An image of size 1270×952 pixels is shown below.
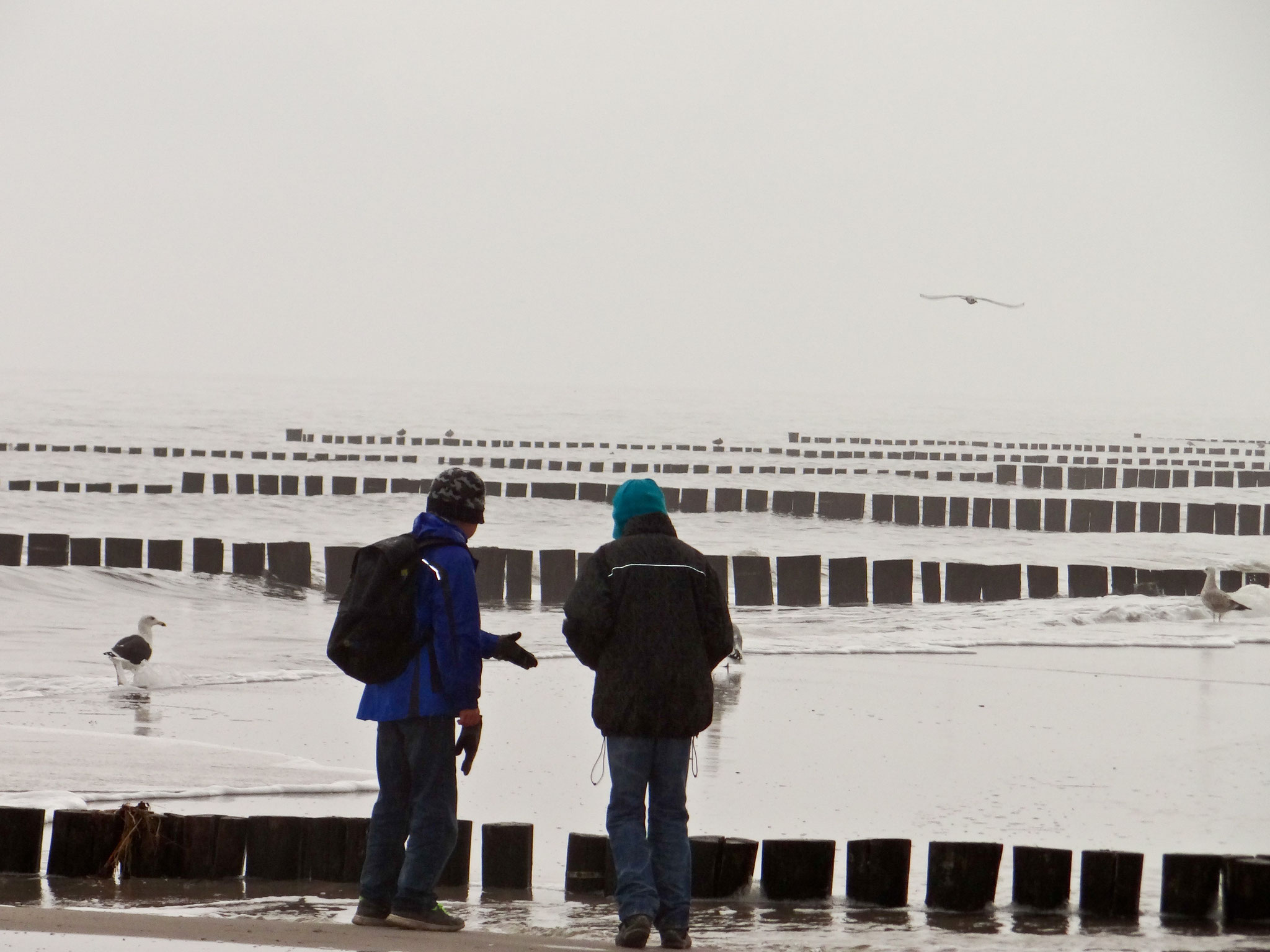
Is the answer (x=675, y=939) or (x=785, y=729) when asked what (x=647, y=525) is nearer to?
(x=675, y=939)

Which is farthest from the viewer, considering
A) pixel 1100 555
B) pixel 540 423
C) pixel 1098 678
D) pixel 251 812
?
pixel 540 423

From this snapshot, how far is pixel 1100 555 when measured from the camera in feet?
86.0

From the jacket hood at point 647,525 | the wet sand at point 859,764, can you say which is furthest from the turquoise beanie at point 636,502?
the wet sand at point 859,764

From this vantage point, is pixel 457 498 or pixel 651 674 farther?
pixel 457 498

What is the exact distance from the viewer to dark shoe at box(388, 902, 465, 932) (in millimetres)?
4613

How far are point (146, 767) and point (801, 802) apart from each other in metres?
2.96

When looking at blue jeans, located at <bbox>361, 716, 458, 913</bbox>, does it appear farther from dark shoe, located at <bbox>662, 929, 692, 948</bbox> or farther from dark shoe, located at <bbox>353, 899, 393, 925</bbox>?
dark shoe, located at <bbox>662, 929, 692, 948</bbox>

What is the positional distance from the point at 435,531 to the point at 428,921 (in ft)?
3.67

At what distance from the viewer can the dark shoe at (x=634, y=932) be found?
445 centimetres

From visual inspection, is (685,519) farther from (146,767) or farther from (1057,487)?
(146,767)

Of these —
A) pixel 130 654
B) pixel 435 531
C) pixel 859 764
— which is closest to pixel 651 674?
pixel 435 531

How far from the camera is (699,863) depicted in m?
5.17

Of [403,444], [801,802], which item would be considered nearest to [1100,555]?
[801,802]

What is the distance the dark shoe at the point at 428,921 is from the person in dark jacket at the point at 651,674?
1.58ft
